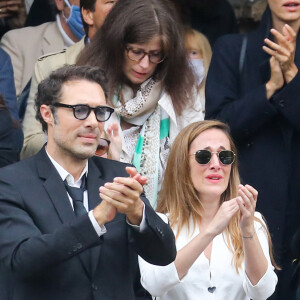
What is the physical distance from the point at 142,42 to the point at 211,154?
2.92 ft

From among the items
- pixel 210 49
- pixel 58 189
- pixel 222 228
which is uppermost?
pixel 58 189

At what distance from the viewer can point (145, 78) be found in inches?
257

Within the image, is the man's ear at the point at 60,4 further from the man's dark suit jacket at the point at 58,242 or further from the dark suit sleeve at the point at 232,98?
the man's dark suit jacket at the point at 58,242

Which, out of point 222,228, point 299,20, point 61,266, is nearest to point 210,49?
point 299,20

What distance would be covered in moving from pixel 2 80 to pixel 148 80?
2.79ft

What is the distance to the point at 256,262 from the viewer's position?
554 centimetres

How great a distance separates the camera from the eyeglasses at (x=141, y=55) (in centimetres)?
642

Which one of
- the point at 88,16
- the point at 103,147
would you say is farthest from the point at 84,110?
the point at 88,16

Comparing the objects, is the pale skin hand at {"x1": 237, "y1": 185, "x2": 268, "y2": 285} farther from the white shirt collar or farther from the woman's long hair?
the white shirt collar

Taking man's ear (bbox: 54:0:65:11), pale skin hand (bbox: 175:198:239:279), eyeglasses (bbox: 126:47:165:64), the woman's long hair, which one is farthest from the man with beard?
man's ear (bbox: 54:0:65:11)

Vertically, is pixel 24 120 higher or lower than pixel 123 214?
lower

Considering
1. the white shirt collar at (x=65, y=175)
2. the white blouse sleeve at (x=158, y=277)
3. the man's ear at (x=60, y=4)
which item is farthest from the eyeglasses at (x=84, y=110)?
the man's ear at (x=60, y=4)

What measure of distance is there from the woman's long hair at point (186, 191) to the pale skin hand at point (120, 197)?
3.51 feet

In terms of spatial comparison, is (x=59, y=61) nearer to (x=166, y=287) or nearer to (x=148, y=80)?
(x=148, y=80)
